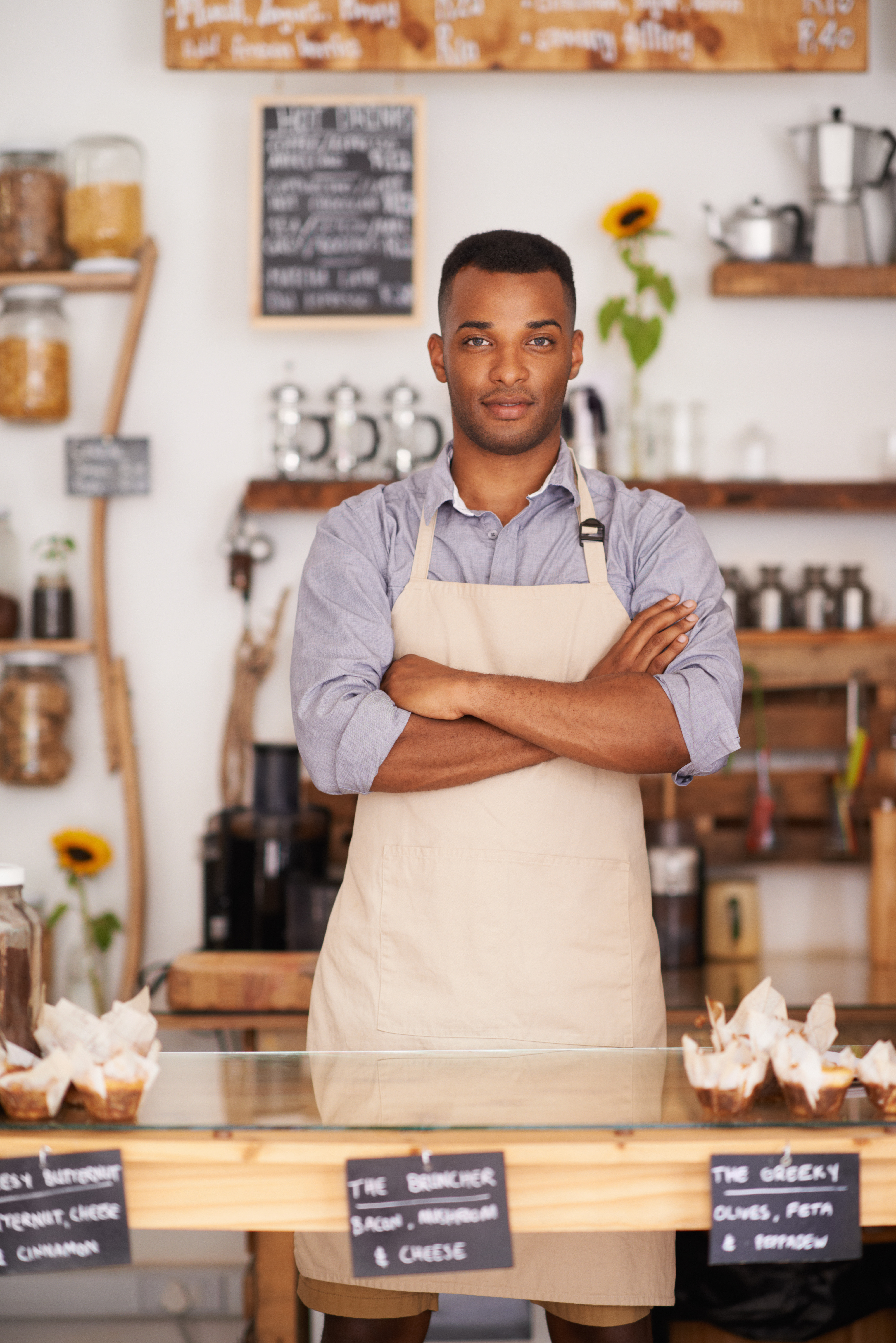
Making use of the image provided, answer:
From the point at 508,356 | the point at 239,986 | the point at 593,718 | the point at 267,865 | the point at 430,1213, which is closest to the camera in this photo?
the point at 430,1213

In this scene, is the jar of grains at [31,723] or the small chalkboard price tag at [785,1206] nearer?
the small chalkboard price tag at [785,1206]

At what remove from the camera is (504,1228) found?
3.35ft

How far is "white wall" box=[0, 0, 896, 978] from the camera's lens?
123 inches

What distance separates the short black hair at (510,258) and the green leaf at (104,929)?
6.14 ft

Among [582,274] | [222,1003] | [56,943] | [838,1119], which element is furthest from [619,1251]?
[582,274]

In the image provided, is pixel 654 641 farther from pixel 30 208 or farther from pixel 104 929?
pixel 30 208

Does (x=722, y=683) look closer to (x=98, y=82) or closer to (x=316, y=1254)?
(x=316, y=1254)

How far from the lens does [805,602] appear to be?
3031 mm

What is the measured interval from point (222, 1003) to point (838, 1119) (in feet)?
5.24

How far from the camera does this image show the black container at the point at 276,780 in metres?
2.82

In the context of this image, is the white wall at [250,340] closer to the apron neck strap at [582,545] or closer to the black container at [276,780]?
the black container at [276,780]

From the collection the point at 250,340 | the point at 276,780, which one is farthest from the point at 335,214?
the point at 276,780

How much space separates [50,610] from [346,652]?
5.51 feet

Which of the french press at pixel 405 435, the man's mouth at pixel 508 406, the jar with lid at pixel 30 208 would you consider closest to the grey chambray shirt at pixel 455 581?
the man's mouth at pixel 508 406
